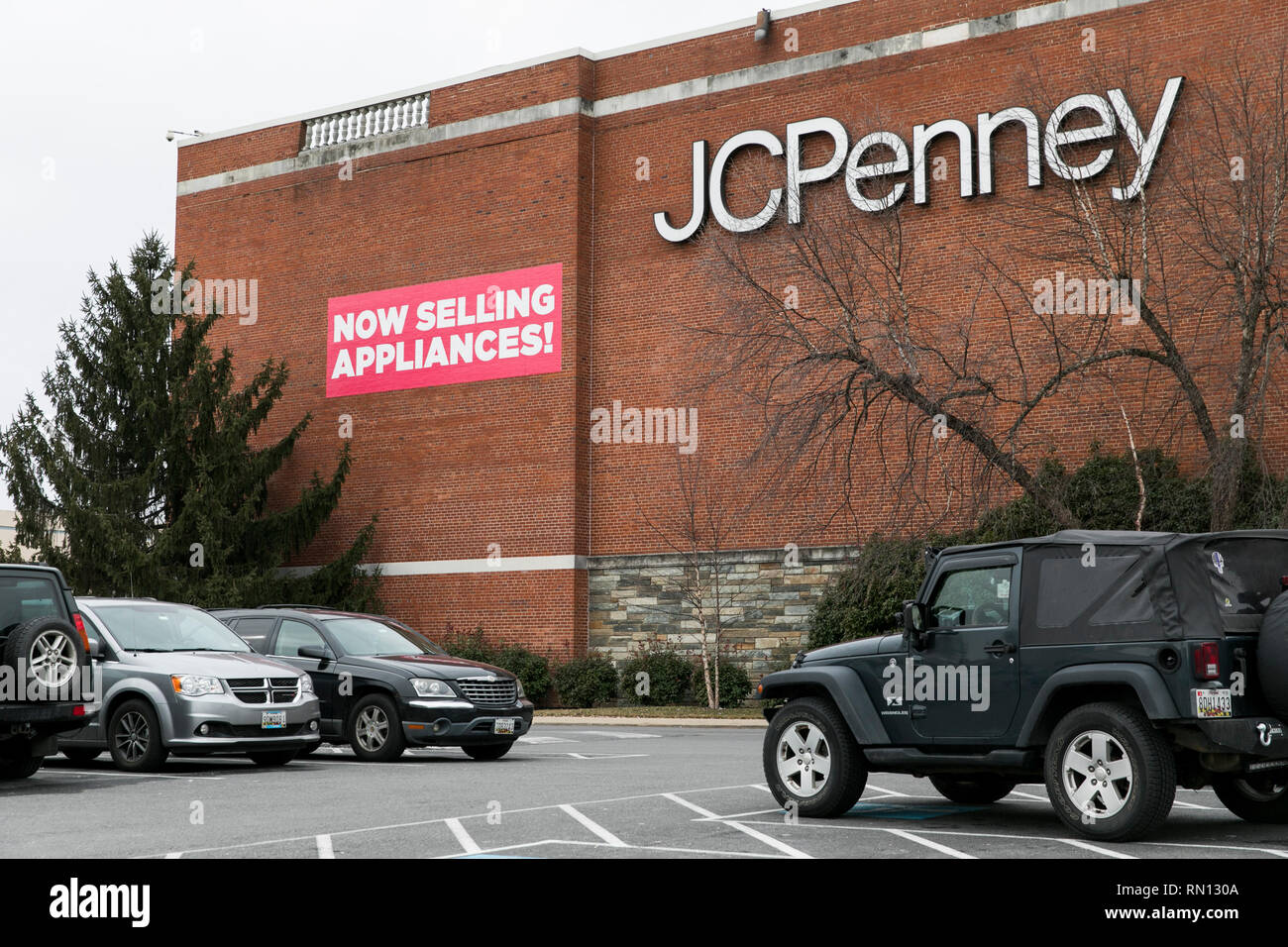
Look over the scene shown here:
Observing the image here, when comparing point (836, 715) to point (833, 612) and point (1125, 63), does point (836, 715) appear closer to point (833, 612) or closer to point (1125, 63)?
point (833, 612)

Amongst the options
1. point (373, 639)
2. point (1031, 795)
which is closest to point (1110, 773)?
point (1031, 795)

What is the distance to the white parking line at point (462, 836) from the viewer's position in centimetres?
895

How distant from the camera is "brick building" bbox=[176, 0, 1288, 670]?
28641 millimetres

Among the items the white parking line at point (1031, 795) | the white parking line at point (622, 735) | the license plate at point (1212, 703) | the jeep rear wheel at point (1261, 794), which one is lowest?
the white parking line at point (622, 735)

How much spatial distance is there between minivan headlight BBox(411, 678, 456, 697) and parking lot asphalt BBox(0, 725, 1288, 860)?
0.83m

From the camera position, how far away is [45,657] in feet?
41.6

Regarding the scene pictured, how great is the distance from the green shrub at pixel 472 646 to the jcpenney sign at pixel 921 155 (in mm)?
9885

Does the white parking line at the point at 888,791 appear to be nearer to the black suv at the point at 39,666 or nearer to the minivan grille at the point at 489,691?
the minivan grille at the point at 489,691

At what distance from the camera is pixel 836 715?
10.7 meters

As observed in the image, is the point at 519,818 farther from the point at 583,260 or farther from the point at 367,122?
the point at 367,122

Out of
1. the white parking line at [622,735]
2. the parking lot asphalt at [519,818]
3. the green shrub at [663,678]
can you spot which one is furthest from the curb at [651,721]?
the parking lot asphalt at [519,818]

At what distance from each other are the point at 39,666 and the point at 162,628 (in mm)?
3133

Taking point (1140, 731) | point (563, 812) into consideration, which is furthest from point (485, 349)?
point (1140, 731)

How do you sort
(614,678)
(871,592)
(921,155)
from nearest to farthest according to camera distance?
(871,592) < (921,155) < (614,678)
